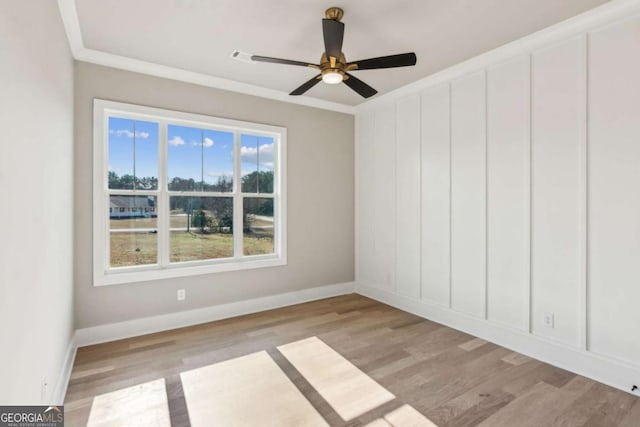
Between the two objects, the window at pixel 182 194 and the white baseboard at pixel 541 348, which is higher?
the window at pixel 182 194

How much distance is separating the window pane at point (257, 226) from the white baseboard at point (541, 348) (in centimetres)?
205

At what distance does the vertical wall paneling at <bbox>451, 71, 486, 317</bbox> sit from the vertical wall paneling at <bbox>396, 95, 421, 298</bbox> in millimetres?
521

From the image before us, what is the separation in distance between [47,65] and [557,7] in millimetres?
3576

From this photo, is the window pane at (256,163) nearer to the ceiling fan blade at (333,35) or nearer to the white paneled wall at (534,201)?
the white paneled wall at (534,201)

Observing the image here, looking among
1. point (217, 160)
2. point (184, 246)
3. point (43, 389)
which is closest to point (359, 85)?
point (217, 160)

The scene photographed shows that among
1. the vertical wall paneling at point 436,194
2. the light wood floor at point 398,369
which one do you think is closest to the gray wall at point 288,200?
the light wood floor at point 398,369

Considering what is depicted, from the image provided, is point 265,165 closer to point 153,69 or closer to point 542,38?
point 153,69

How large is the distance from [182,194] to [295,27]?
2.23 meters

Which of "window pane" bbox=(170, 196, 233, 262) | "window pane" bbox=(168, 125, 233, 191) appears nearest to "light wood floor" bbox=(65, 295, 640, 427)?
"window pane" bbox=(170, 196, 233, 262)

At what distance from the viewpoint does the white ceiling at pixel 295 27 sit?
8.07 ft

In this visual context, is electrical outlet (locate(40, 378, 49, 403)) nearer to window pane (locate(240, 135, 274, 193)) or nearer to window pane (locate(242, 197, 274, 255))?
window pane (locate(242, 197, 274, 255))

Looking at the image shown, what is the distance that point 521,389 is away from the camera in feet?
8.05

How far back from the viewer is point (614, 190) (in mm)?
2488

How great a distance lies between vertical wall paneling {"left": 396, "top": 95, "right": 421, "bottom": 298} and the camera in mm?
4129
